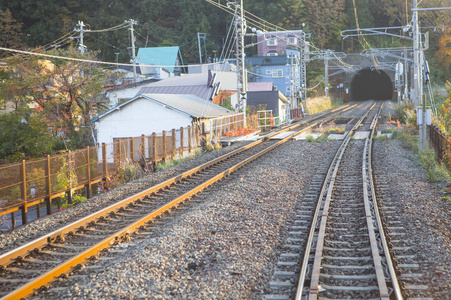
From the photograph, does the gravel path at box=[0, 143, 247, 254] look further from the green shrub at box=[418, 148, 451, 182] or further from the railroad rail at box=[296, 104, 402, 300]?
the green shrub at box=[418, 148, 451, 182]

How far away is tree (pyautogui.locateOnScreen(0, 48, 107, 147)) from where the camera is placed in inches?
1021

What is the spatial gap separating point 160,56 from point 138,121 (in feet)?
119

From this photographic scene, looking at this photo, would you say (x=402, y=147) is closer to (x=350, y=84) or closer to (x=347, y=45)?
(x=350, y=84)

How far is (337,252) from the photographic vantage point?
6656 mm

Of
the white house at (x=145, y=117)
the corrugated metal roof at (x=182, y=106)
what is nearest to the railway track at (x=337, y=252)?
the corrugated metal roof at (x=182, y=106)

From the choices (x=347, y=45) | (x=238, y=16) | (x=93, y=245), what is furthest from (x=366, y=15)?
(x=93, y=245)

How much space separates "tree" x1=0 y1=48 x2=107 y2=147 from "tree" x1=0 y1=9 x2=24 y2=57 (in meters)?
31.8

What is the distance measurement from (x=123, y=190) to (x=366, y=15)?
283 ft

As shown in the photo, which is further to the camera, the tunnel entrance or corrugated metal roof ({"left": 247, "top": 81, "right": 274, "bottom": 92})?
the tunnel entrance

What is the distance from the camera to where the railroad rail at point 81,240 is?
578cm

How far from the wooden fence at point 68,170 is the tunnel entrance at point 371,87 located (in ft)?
223

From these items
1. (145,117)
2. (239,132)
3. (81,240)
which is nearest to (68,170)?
(81,240)

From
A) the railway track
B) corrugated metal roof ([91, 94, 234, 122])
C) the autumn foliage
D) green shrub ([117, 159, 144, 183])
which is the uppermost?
corrugated metal roof ([91, 94, 234, 122])

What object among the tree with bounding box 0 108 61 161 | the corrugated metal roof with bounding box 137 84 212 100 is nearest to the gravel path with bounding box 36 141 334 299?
the tree with bounding box 0 108 61 161
